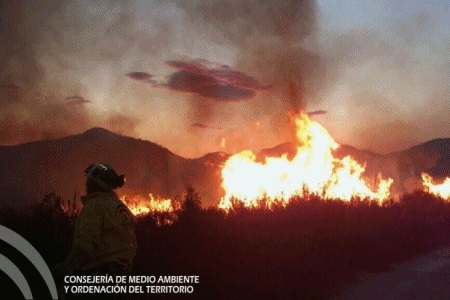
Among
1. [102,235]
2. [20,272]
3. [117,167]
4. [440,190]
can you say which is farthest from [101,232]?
[117,167]

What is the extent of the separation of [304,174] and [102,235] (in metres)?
12.2

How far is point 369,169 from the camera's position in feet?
147

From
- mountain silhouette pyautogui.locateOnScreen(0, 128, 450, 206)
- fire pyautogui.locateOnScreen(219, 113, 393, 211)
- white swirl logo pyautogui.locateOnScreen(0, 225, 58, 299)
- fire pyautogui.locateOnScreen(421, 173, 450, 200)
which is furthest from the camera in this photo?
mountain silhouette pyautogui.locateOnScreen(0, 128, 450, 206)

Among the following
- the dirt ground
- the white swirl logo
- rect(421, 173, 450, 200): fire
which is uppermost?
rect(421, 173, 450, 200): fire

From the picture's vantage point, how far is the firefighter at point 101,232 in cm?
381

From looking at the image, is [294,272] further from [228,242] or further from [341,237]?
[341,237]

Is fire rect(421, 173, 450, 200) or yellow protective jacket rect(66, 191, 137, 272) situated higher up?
fire rect(421, 173, 450, 200)

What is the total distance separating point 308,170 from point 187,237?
7957 millimetres

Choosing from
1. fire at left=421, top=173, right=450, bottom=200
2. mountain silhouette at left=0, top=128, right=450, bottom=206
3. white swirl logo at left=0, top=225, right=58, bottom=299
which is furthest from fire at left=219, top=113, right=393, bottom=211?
mountain silhouette at left=0, top=128, right=450, bottom=206

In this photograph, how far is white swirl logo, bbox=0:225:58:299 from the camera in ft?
18.5

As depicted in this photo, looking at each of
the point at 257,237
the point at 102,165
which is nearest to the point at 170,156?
the point at 257,237

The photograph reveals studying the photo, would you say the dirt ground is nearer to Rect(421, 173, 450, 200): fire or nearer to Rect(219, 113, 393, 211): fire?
Rect(219, 113, 393, 211): fire

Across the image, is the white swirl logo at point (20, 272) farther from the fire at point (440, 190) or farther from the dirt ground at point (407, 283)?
the fire at point (440, 190)

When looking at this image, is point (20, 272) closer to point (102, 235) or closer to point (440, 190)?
point (102, 235)
